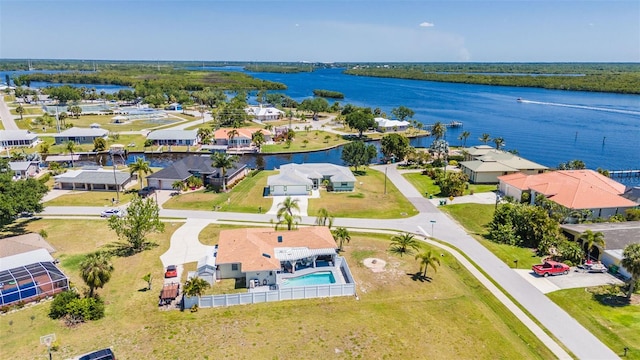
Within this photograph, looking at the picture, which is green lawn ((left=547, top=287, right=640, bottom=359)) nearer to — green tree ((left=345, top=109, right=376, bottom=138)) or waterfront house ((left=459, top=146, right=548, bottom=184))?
waterfront house ((left=459, top=146, right=548, bottom=184))

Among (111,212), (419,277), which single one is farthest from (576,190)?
(111,212)

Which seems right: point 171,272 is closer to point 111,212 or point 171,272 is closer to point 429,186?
point 111,212

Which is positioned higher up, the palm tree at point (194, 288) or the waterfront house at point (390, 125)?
the waterfront house at point (390, 125)

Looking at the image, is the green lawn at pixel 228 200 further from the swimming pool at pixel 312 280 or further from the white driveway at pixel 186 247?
the swimming pool at pixel 312 280

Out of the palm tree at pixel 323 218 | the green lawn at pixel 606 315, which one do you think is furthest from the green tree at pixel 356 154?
the green lawn at pixel 606 315

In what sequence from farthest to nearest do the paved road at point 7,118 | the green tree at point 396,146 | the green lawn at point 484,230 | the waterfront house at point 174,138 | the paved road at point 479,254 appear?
the paved road at point 7,118 < the waterfront house at point 174,138 < the green tree at point 396,146 < the green lawn at point 484,230 < the paved road at point 479,254

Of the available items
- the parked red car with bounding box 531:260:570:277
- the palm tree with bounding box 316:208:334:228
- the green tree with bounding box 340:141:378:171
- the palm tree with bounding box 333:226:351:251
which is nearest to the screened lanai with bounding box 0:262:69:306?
the palm tree with bounding box 333:226:351:251
